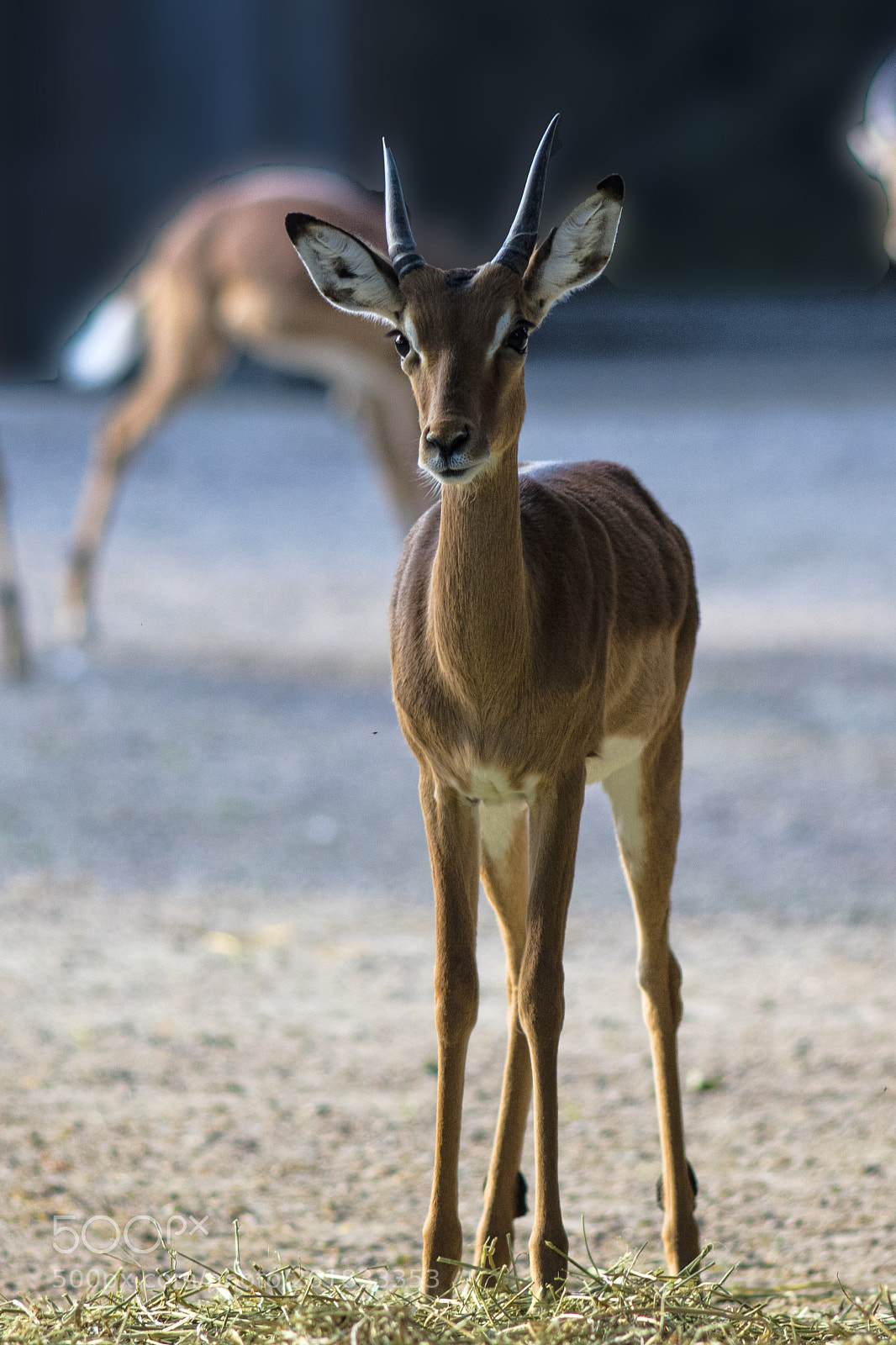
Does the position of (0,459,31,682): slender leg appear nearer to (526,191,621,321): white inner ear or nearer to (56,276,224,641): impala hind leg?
(56,276,224,641): impala hind leg

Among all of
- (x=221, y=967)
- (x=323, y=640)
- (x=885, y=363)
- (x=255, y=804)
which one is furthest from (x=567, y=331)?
(x=221, y=967)

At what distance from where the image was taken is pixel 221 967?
4480 millimetres

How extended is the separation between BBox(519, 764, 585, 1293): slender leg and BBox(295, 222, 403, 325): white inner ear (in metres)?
0.61

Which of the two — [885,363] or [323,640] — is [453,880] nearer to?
[323,640]

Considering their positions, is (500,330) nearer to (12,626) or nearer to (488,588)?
(488,588)

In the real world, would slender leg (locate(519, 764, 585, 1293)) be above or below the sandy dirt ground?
above

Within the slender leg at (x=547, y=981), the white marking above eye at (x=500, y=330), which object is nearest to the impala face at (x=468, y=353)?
the white marking above eye at (x=500, y=330)

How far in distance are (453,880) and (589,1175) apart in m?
1.35

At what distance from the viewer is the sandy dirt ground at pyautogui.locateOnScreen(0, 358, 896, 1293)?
3.09 meters

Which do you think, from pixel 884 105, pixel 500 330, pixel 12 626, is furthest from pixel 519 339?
pixel 884 105

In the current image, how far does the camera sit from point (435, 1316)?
213 centimetres
